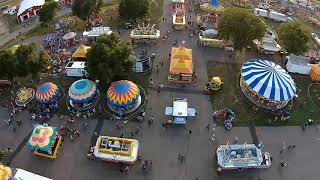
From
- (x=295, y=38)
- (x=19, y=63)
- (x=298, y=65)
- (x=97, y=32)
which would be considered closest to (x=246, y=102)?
(x=298, y=65)

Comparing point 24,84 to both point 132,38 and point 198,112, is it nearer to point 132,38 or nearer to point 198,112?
point 132,38

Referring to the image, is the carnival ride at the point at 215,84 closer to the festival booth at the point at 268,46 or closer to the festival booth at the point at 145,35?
the festival booth at the point at 268,46

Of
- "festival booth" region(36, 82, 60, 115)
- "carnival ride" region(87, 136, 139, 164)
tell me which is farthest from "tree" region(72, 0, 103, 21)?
"carnival ride" region(87, 136, 139, 164)

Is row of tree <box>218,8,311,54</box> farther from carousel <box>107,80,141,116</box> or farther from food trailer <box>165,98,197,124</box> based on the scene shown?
carousel <box>107,80,141,116</box>

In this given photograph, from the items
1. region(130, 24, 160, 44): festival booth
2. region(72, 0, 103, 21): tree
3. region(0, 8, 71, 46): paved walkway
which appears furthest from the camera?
region(0, 8, 71, 46): paved walkway

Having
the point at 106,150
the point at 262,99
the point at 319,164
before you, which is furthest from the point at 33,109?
the point at 319,164

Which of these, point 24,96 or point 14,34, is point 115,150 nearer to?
point 24,96
